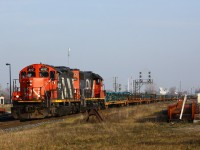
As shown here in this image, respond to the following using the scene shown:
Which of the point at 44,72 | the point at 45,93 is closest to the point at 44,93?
the point at 45,93

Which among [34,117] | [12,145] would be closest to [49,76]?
[34,117]

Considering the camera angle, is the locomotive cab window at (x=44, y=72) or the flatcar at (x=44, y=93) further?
the locomotive cab window at (x=44, y=72)

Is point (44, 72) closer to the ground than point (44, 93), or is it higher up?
higher up

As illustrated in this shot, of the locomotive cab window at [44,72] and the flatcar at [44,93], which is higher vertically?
the locomotive cab window at [44,72]

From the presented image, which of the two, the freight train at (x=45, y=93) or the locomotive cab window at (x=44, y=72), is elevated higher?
the locomotive cab window at (x=44, y=72)

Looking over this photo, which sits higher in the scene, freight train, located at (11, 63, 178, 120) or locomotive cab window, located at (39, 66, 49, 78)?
locomotive cab window, located at (39, 66, 49, 78)

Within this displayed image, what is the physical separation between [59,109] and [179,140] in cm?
1697

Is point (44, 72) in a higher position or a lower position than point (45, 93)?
higher

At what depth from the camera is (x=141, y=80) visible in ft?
365

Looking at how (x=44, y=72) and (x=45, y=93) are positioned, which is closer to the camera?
(x=45, y=93)

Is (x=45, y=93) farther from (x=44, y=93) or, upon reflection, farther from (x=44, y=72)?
(x=44, y=72)

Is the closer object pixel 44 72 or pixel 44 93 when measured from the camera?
pixel 44 93

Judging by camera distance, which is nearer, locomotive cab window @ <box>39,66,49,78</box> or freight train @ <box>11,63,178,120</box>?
freight train @ <box>11,63,178,120</box>

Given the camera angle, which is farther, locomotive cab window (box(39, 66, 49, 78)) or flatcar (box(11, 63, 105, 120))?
locomotive cab window (box(39, 66, 49, 78))
